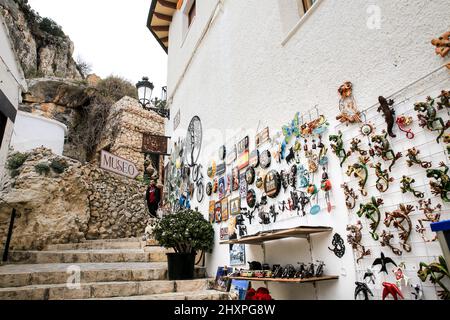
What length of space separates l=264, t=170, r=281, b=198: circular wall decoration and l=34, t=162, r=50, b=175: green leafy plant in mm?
5118

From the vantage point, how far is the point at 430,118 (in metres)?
1.61

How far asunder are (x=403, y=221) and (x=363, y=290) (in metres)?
0.54

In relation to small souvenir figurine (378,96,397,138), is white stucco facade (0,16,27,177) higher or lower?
higher

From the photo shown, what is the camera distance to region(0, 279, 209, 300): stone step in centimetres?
287

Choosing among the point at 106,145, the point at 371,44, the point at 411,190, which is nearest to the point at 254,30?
the point at 371,44

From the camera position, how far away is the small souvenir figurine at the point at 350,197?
202 cm

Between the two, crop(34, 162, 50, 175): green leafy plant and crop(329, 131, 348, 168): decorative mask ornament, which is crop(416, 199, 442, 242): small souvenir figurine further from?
crop(34, 162, 50, 175): green leafy plant

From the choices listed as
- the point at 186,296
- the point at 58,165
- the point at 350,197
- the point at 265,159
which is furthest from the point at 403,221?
the point at 58,165

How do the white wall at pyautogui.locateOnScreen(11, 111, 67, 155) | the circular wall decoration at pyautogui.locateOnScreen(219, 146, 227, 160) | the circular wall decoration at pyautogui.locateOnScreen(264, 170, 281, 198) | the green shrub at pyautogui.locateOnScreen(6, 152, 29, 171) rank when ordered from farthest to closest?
the white wall at pyautogui.locateOnScreen(11, 111, 67, 155), the green shrub at pyautogui.locateOnScreen(6, 152, 29, 171), the circular wall decoration at pyautogui.locateOnScreen(219, 146, 227, 160), the circular wall decoration at pyautogui.locateOnScreen(264, 170, 281, 198)

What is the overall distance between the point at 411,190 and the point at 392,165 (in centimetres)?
21

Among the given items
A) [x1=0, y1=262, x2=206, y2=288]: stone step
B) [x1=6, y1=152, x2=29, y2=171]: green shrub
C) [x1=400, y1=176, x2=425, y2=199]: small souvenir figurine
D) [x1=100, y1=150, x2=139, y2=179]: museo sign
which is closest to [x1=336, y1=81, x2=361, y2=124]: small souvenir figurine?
[x1=400, y1=176, x2=425, y2=199]: small souvenir figurine

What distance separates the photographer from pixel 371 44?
2082mm

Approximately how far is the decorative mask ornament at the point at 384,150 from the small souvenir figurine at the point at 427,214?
30cm
